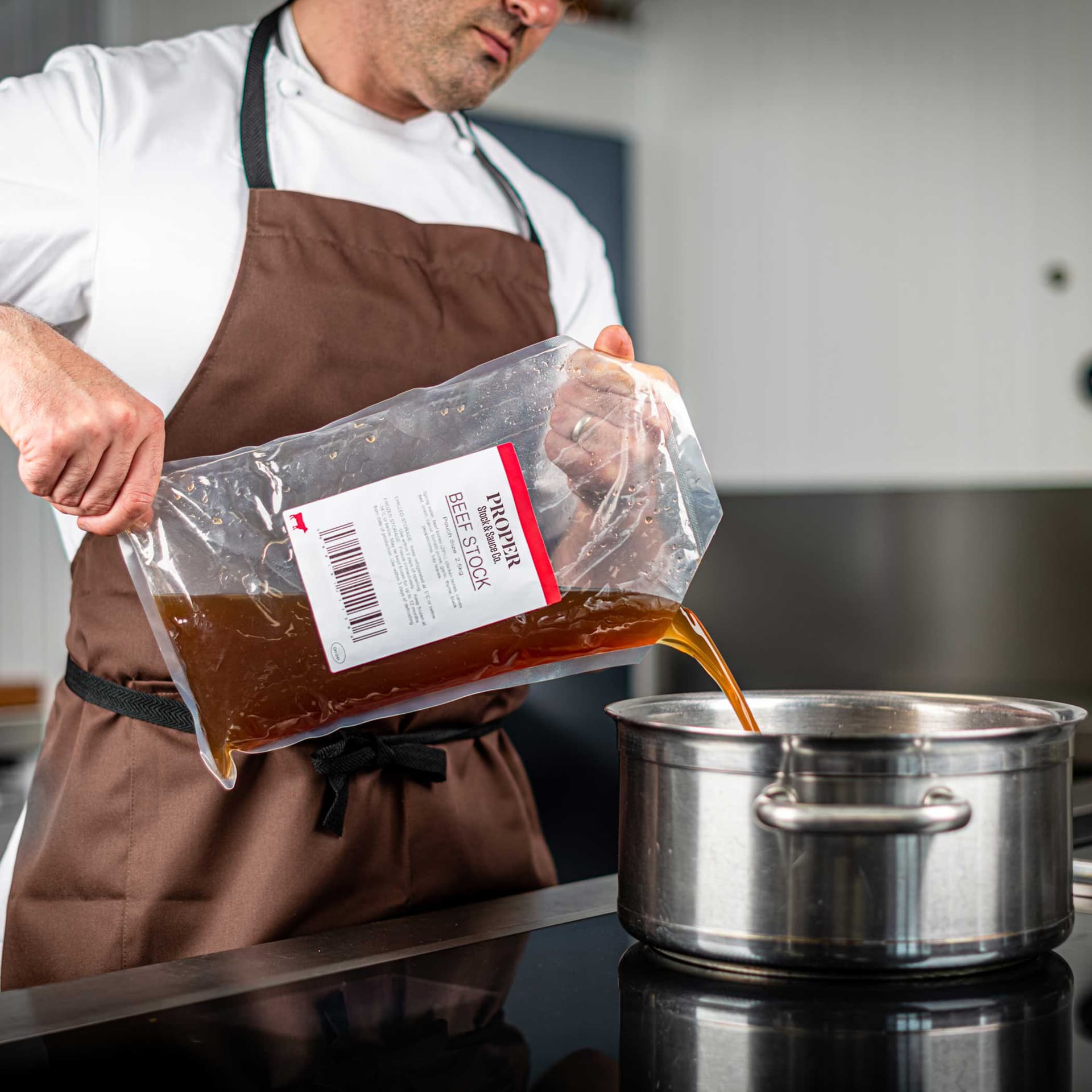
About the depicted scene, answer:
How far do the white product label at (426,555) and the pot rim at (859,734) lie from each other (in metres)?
0.10

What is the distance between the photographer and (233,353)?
3.00 ft

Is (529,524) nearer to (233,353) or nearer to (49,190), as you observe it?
(233,353)

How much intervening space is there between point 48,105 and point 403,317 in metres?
0.30

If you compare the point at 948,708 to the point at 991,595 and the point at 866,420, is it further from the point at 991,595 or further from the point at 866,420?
the point at 866,420

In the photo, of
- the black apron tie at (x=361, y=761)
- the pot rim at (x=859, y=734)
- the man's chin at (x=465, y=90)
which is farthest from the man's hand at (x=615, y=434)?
the man's chin at (x=465, y=90)

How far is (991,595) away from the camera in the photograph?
2.48m

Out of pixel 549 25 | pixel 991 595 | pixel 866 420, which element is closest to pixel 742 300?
pixel 866 420

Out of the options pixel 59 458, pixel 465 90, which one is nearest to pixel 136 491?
pixel 59 458

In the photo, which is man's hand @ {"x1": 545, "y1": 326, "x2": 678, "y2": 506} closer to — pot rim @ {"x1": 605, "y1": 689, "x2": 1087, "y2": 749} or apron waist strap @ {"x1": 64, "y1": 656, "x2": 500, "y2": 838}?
pot rim @ {"x1": 605, "y1": 689, "x2": 1087, "y2": 749}

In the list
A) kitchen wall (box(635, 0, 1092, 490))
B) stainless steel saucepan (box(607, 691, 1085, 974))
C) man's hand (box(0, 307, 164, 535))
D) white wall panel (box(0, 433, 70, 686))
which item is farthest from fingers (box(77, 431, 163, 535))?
kitchen wall (box(635, 0, 1092, 490))

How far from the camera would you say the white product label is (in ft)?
2.34

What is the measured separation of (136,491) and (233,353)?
0.23 metres

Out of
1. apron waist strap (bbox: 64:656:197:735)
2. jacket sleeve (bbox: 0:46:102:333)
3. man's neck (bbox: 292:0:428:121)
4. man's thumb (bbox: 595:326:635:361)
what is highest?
man's neck (bbox: 292:0:428:121)

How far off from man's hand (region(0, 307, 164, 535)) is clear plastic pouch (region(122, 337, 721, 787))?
6 cm
